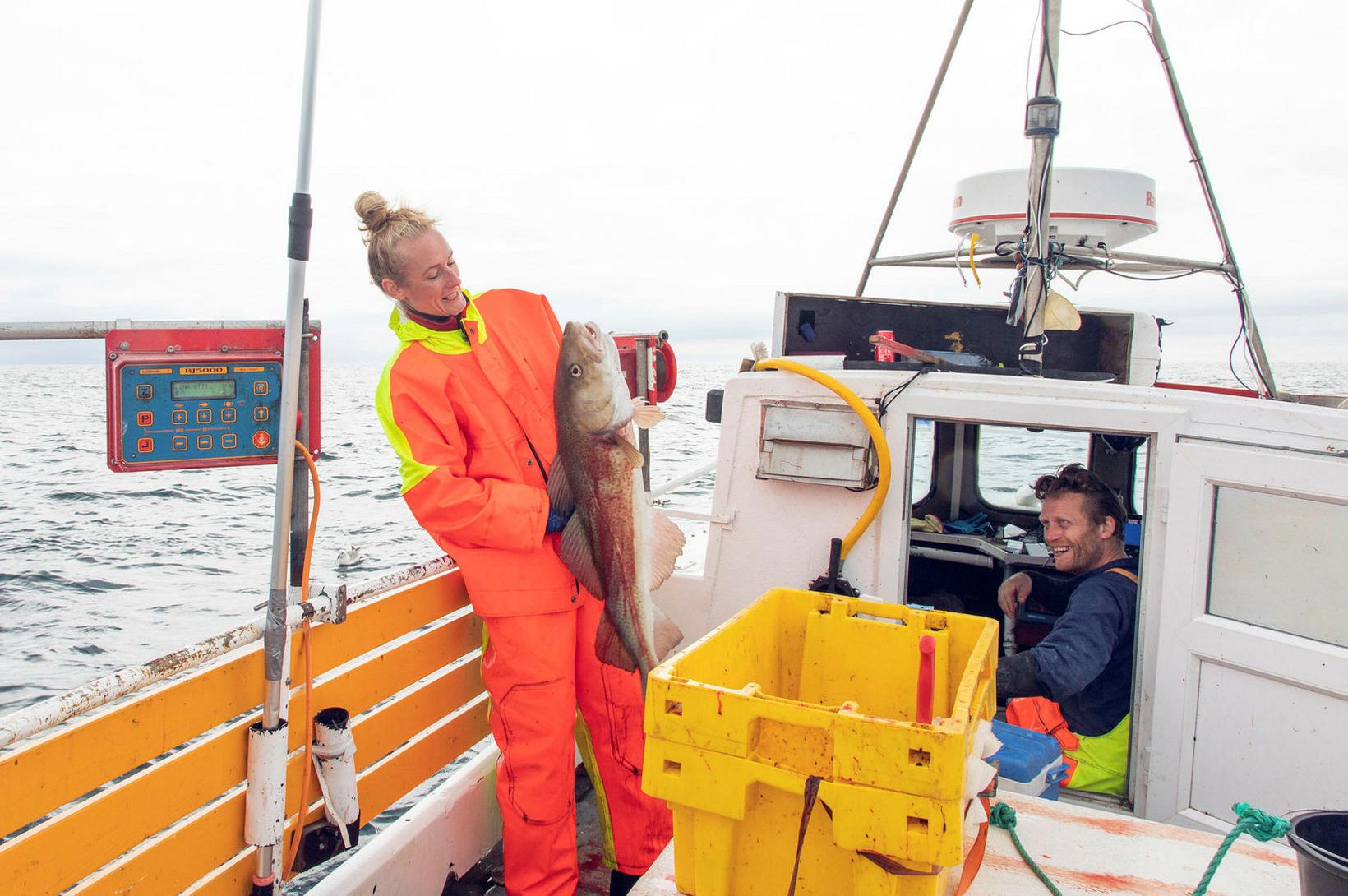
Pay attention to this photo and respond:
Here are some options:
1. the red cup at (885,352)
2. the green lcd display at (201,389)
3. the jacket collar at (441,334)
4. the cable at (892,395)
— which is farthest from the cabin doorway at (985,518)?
the green lcd display at (201,389)

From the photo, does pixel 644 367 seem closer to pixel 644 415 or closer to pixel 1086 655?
pixel 644 415

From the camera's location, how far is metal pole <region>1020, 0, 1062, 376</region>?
421 cm

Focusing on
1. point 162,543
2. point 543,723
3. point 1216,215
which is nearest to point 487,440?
point 543,723

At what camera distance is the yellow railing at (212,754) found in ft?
7.06

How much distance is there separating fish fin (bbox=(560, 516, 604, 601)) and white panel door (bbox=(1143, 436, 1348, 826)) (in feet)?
6.72

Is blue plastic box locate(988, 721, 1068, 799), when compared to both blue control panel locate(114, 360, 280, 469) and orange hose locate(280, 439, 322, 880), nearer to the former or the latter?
orange hose locate(280, 439, 322, 880)

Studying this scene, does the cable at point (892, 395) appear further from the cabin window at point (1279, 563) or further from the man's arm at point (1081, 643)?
the cabin window at point (1279, 563)

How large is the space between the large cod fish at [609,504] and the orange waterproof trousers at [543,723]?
0.63 ft

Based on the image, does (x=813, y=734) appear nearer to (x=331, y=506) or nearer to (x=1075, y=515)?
(x=1075, y=515)

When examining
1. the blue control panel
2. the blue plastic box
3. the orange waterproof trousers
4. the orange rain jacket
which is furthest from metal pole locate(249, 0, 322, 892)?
the blue plastic box

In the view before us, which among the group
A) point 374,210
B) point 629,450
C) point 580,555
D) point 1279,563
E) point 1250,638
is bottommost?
point 1250,638

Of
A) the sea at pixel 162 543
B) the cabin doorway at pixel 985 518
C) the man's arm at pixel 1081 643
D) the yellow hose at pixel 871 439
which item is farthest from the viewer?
the sea at pixel 162 543

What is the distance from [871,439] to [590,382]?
4.71 feet

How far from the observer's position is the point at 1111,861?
2246mm
